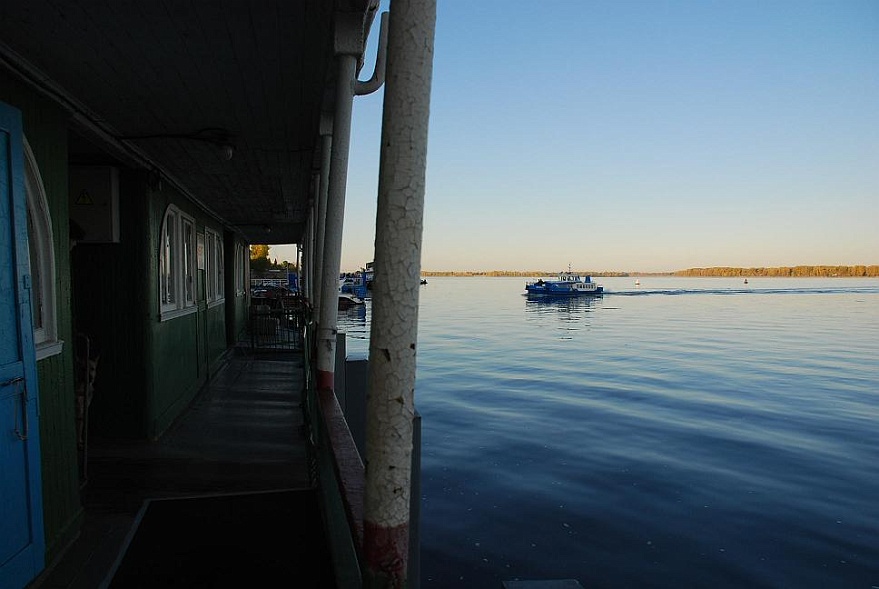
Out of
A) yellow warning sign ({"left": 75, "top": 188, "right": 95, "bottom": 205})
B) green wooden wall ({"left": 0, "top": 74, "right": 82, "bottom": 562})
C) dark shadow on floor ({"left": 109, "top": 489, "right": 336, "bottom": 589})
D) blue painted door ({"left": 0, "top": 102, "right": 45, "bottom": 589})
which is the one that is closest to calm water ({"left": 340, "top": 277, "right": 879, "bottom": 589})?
dark shadow on floor ({"left": 109, "top": 489, "right": 336, "bottom": 589})

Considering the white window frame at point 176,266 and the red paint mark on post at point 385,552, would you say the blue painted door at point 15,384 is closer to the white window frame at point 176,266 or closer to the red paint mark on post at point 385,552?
the red paint mark on post at point 385,552

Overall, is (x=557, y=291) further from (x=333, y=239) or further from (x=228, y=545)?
(x=228, y=545)

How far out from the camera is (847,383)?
18.5m

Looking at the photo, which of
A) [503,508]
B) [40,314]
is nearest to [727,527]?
[503,508]

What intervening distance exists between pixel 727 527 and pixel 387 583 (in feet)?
25.2

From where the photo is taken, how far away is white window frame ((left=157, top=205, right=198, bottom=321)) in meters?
6.65

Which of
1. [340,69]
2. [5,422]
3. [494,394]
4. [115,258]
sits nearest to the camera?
[5,422]

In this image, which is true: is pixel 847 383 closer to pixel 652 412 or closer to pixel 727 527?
pixel 652 412

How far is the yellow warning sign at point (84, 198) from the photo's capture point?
18.2ft

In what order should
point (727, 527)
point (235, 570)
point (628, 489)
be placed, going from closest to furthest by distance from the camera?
point (235, 570) < point (727, 527) < point (628, 489)

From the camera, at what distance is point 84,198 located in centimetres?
557

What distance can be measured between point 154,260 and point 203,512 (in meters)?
3.11

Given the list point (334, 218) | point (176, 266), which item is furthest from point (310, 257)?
point (334, 218)

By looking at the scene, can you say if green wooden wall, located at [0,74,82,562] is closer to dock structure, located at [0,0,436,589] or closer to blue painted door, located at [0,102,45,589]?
dock structure, located at [0,0,436,589]
